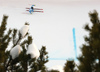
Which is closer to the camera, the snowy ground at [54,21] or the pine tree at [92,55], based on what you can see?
the pine tree at [92,55]

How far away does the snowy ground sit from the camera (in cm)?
247

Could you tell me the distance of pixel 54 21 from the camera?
2.71m

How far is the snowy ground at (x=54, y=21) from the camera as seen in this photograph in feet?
8.11

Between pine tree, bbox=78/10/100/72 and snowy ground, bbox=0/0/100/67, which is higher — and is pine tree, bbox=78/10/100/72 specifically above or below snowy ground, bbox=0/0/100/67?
below

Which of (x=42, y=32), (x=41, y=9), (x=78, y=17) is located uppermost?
(x=41, y=9)

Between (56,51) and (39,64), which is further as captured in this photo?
(56,51)

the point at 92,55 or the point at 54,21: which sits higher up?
the point at 54,21

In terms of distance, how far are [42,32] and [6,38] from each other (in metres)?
1.77

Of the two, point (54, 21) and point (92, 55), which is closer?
point (92, 55)

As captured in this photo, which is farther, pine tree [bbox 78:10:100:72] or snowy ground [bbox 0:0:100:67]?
snowy ground [bbox 0:0:100:67]

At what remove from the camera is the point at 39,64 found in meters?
0.75

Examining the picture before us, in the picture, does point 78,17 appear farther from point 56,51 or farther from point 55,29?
point 56,51

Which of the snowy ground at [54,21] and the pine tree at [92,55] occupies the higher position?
the snowy ground at [54,21]

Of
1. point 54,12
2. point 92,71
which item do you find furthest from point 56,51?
point 92,71
